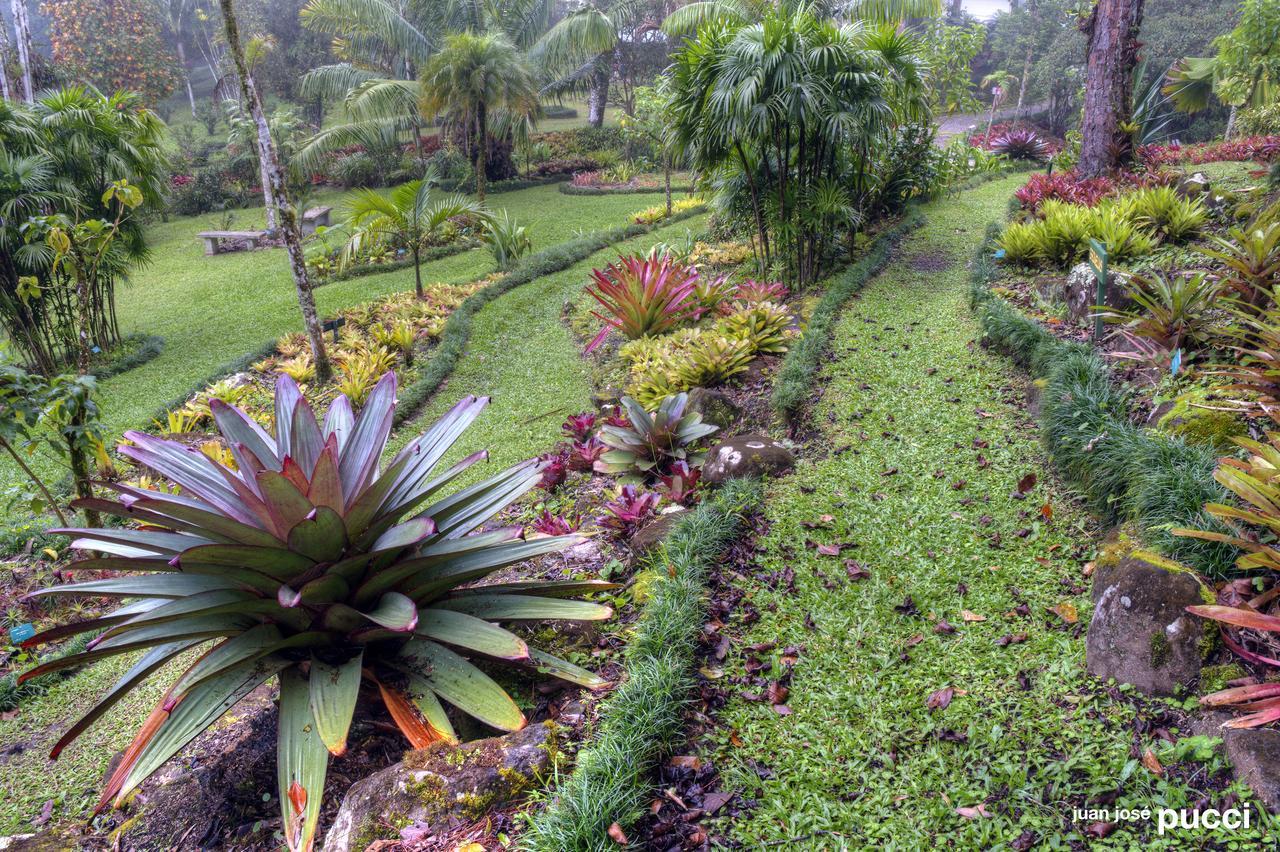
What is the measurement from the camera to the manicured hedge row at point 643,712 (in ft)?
6.91

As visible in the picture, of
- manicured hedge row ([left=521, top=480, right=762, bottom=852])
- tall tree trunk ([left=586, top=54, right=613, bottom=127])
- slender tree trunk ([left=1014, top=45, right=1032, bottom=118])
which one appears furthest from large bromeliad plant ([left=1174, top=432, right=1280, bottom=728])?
slender tree trunk ([left=1014, top=45, right=1032, bottom=118])

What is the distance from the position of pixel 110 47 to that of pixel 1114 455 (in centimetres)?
3417

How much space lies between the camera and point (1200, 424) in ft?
10.8

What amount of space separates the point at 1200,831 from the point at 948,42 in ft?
61.6

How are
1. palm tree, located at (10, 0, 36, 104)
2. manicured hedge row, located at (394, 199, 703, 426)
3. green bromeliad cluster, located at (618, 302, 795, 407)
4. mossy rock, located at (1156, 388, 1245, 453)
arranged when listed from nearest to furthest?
mossy rock, located at (1156, 388, 1245, 453) < green bromeliad cluster, located at (618, 302, 795, 407) < manicured hedge row, located at (394, 199, 703, 426) < palm tree, located at (10, 0, 36, 104)

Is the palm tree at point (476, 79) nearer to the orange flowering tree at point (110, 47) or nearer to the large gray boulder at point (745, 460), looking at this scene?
the large gray boulder at point (745, 460)

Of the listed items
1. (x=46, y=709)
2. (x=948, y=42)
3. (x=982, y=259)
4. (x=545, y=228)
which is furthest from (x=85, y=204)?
(x=948, y=42)

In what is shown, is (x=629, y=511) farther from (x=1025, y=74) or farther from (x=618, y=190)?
(x=1025, y=74)

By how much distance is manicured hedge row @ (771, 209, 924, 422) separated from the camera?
5.23 m

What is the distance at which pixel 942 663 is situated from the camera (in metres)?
2.89

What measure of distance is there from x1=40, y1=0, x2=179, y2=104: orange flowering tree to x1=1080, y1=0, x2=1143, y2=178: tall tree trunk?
2870 cm

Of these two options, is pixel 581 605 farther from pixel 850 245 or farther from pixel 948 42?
pixel 948 42

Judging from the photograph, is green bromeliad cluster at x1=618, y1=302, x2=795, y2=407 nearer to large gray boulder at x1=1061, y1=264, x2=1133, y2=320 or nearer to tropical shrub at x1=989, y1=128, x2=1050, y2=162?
large gray boulder at x1=1061, y1=264, x2=1133, y2=320

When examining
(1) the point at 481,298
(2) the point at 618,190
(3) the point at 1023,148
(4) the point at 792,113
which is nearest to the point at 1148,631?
(4) the point at 792,113
